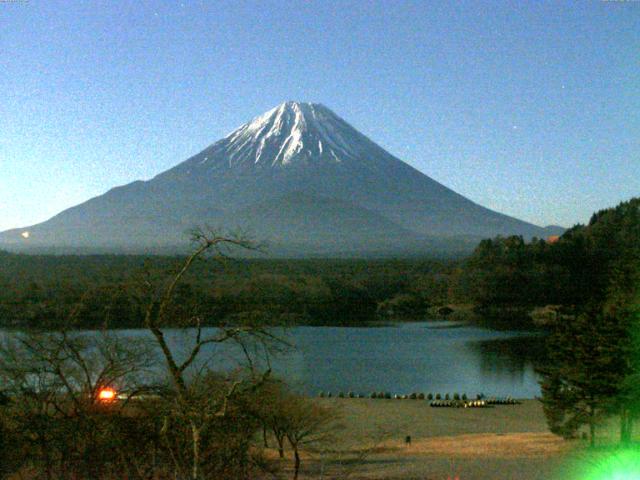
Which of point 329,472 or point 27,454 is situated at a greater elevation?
point 27,454

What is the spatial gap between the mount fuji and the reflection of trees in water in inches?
2218

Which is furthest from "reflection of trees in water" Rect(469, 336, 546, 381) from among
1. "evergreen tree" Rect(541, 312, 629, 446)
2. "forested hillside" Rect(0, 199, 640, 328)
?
"evergreen tree" Rect(541, 312, 629, 446)

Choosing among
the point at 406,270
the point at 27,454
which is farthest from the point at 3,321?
the point at 406,270

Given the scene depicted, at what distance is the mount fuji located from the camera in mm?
98562

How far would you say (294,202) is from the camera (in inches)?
4171

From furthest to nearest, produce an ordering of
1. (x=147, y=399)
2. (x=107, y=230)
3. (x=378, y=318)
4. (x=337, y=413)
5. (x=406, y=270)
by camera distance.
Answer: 1. (x=107, y=230)
2. (x=406, y=270)
3. (x=378, y=318)
4. (x=337, y=413)
5. (x=147, y=399)

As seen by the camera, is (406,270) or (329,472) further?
(406,270)

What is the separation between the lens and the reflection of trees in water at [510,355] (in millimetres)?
25812

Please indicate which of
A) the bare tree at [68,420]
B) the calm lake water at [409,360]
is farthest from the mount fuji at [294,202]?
the bare tree at [68,420]

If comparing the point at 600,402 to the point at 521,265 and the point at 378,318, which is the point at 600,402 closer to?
the point at 378,318

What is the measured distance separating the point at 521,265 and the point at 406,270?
10953mm

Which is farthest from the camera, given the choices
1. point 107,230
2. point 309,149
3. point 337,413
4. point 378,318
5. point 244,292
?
point 309,149

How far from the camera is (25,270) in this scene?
114ft

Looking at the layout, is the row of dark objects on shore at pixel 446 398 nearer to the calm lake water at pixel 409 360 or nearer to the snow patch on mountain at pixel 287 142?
the calm lake water at pixel 409 360
